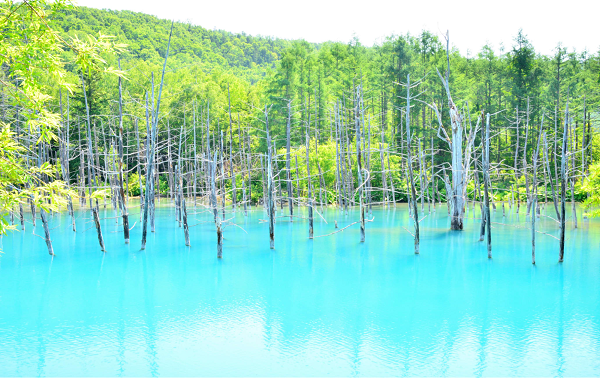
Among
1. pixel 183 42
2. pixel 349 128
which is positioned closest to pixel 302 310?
pixel 349 128

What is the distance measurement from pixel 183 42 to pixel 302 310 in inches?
3080

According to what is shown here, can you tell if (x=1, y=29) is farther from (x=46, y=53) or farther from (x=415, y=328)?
(x=415, y=328)

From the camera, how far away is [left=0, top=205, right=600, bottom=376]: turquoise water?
8.01m

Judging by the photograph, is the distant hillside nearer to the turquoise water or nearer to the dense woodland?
the dense woodland

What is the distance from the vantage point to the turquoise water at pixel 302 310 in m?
8.01

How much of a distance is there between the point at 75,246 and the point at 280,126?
2029 cm

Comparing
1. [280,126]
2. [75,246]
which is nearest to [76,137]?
[280,126]

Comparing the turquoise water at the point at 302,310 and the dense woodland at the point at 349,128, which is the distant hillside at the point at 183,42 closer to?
the dense woodland at the point at 349,128

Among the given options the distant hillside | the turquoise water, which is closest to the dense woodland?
the turquoise water

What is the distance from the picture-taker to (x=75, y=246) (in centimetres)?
1897

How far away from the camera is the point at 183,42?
80.9 meters

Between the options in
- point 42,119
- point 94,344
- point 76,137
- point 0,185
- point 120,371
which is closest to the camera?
point 0,185

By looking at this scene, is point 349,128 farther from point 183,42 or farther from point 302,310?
point 183,42

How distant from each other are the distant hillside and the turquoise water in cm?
4855
